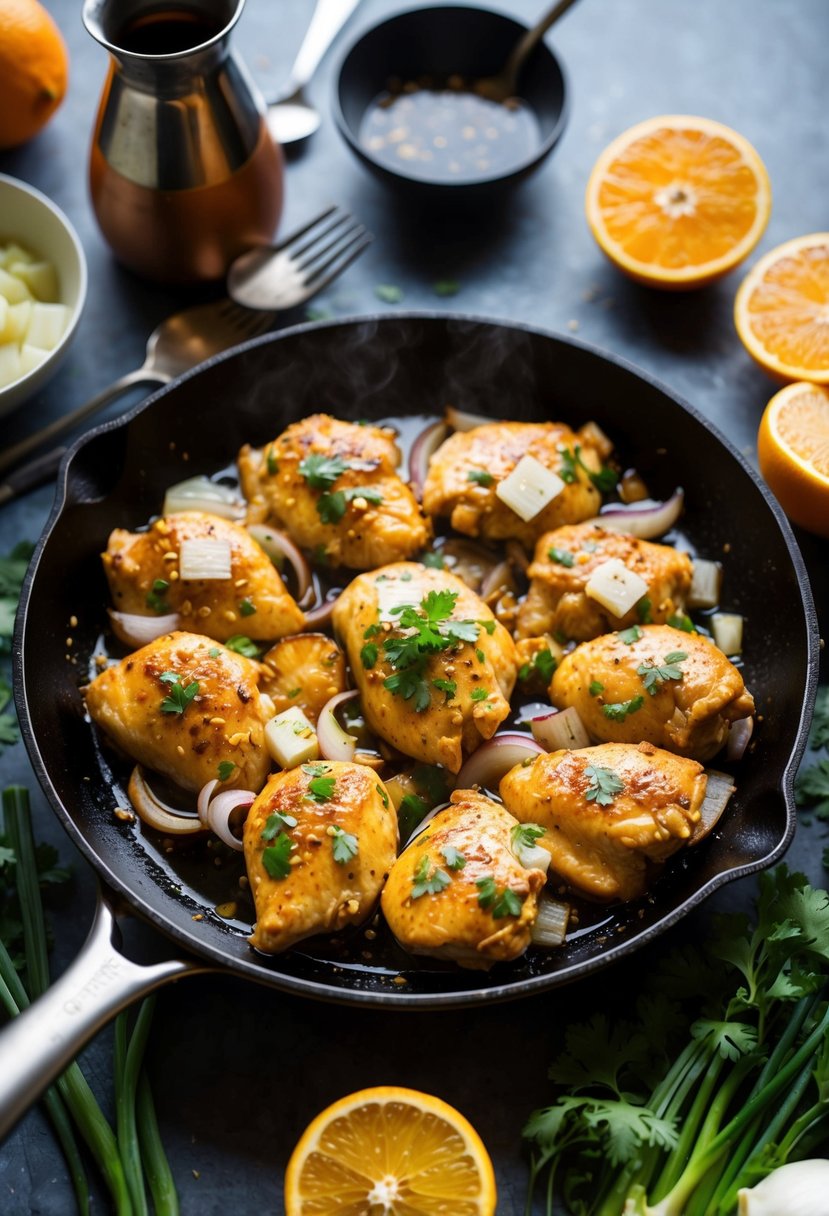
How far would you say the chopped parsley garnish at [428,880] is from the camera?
320 centimetres

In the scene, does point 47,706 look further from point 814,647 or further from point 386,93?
point 386,93

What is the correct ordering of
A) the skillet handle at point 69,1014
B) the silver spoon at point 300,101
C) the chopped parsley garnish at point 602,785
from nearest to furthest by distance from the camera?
the skillet handle at point 69,1014 → the chopped parsley garnish at point 602,785 → the silver spoon at point 300,101

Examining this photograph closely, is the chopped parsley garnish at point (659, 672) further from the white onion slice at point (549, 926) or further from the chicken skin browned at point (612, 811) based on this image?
the white onion slice at point (549, 926)

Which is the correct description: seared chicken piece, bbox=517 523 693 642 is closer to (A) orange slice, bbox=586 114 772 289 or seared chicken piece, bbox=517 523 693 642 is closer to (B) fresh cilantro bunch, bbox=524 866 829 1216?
(B) fresh cilantro bunch, bbox=524 866 829 1216

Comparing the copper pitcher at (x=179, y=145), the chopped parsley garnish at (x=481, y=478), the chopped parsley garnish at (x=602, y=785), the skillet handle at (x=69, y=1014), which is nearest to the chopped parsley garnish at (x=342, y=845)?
the skillet handle at (x=69, y=1014)

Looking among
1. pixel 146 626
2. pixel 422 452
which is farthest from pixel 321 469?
pixel 146 626

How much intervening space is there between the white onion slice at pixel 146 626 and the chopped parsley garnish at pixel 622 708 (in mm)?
1491

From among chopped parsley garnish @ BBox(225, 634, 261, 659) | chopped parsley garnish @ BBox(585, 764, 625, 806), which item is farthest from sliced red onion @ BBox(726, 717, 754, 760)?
chopped parsley garnish @ BBox(225, 634, 261, 659)

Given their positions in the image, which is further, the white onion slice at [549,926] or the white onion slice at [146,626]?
the white onion slice at [146,626]

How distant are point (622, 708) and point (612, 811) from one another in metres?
0.40

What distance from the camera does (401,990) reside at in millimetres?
3352

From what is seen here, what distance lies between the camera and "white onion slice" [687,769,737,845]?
11.6 ft

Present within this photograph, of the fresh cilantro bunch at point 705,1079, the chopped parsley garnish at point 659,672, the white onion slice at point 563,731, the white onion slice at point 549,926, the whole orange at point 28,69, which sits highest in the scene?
the whole orange at point 28,69

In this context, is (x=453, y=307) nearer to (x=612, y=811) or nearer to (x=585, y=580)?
(x=585, y=580)
